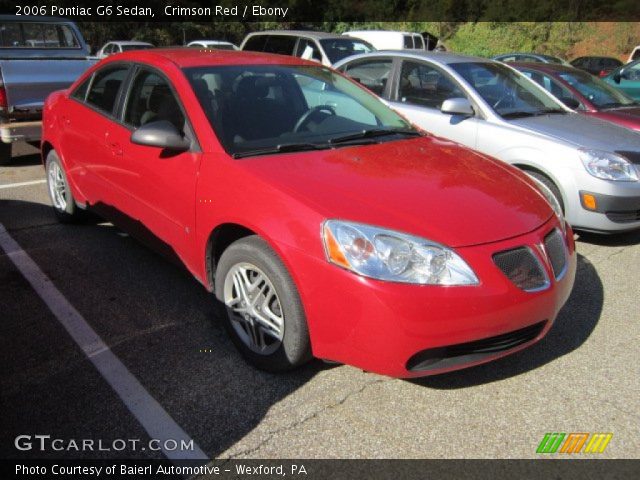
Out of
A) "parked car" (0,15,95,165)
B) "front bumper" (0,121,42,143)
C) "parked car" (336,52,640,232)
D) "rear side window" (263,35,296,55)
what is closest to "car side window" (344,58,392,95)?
"parked car" (336,52,640,232)

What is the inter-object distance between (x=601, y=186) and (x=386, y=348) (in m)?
3.18

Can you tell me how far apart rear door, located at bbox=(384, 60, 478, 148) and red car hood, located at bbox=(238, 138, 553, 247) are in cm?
218

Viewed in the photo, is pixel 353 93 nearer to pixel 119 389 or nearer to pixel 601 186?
pixel 601 186

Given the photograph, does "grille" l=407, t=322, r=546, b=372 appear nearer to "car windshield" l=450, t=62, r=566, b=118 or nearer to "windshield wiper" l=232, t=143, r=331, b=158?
"windshield wiper" l=232, t=143, r=331, b=158

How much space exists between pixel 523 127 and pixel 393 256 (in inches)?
131

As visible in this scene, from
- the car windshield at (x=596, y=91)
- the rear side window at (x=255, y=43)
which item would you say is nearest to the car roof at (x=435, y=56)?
the car windshield at (x=596, y=91)

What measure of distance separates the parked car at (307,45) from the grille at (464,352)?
9000mm

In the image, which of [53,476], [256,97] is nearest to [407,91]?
→ [256,97]

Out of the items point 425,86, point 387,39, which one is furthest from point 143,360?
point 387,39

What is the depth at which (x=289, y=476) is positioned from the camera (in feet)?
7.72

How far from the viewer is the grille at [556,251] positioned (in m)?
2.84

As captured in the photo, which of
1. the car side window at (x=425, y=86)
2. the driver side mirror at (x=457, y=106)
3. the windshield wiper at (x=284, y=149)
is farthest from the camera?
the car side window at (x=425, y=86)

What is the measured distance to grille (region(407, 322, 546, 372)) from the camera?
255 centimetres

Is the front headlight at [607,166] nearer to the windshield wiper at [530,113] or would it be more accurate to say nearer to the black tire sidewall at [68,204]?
the windshield wiper at [530,113]
